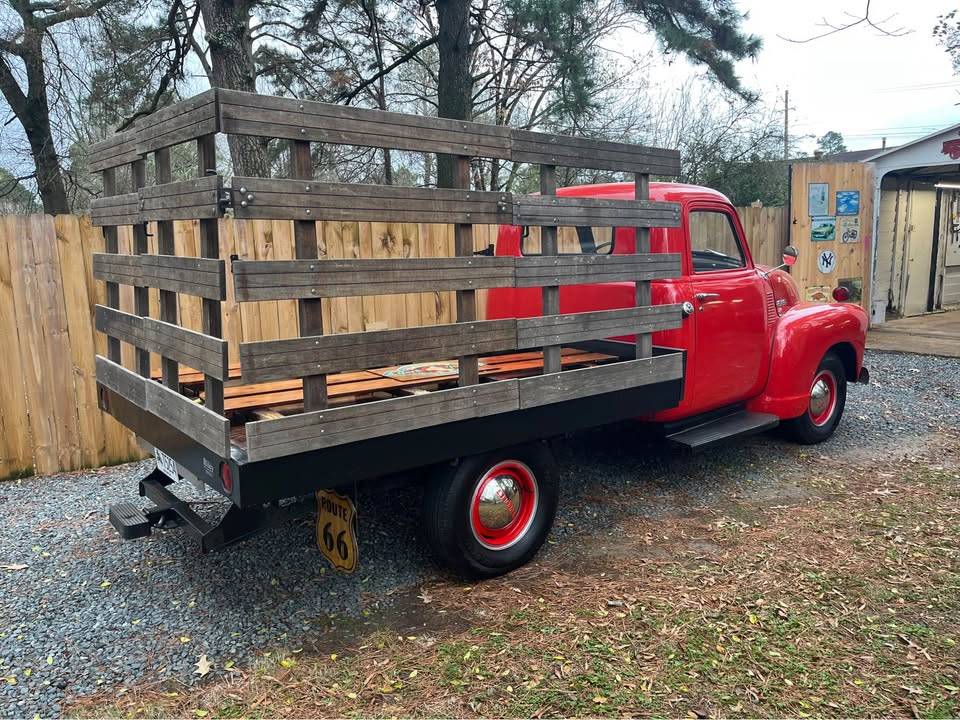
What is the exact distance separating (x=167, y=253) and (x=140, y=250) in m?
0.46

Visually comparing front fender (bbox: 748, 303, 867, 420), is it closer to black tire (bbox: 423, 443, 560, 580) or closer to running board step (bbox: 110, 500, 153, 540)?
black tire (bbox: 423, 443, 560, 580)

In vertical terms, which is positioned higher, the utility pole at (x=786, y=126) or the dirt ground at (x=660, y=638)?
the utility pole at (x=786, y=126)

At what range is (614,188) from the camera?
490 centimetres

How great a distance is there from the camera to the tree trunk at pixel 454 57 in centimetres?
905

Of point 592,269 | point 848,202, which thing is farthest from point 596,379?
point 848,202

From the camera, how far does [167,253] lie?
3299 millimetres

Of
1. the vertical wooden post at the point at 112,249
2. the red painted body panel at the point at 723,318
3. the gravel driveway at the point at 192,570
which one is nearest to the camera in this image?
the gravel driveway at the point at 192,570

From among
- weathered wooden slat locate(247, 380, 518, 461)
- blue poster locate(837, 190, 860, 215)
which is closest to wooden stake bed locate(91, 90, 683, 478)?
weathered wooden slat locate(247, 380, 518, 461)

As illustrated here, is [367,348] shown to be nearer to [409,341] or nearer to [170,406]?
[409,341]

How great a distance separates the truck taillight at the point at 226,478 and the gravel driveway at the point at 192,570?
2.37 ft

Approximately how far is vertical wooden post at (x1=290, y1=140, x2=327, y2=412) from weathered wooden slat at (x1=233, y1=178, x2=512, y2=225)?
5 cm

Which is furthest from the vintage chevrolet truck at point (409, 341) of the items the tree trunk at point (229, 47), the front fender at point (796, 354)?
the tree trunk at point (229, 47)

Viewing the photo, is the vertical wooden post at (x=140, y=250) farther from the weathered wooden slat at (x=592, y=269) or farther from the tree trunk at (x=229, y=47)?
the tree trunk at (x=229, y=47)

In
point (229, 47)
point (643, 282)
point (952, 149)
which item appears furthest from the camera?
point (952, 149)
